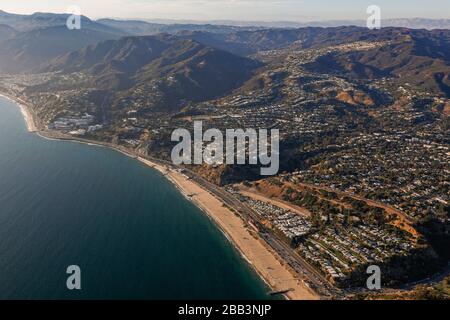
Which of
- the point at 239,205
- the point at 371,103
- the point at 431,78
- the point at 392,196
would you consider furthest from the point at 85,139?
the point at 431,78

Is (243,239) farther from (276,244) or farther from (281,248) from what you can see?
(281,248)

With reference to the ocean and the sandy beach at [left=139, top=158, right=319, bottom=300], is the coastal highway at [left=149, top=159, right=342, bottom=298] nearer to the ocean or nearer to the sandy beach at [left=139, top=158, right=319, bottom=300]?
the sandy beach at [left=139, top=158, right=319, bottom=300]

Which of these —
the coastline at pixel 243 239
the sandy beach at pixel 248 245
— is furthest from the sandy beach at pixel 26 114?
the sandy beach at pixel 248 245

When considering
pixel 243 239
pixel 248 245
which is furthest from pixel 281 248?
pixel 243 239

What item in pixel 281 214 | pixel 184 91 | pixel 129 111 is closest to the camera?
pixel 281 214

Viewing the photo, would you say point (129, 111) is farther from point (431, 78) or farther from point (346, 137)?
point (431, 78)

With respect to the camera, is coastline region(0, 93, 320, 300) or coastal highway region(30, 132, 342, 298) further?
coastline region(0, 93, 320, 300)

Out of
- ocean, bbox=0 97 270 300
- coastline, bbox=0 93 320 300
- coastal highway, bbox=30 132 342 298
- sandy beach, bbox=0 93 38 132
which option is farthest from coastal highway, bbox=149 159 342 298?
sandy beach, bbox=0 93 38 132
